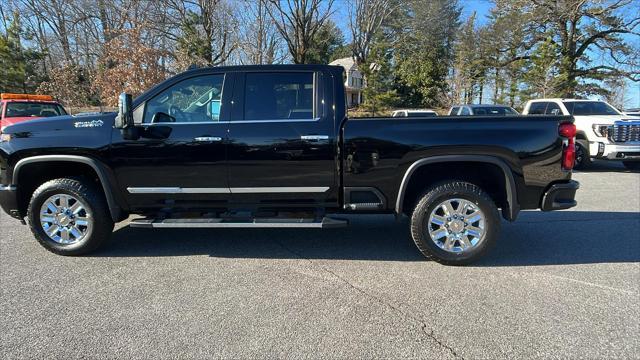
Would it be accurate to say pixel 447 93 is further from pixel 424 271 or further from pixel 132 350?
pixel 132 350

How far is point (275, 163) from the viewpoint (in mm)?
4121

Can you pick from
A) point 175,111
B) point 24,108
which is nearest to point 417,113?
point 175,111

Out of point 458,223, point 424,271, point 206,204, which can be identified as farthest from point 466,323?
point 206,204

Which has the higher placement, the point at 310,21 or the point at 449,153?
the point at 310,21

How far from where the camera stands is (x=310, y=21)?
2677cm

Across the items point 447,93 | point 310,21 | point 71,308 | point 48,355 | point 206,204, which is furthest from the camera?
point 447,93

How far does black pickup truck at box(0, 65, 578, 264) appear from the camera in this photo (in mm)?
4008

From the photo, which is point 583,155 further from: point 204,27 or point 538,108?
point 204,27

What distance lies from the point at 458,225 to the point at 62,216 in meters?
4.25

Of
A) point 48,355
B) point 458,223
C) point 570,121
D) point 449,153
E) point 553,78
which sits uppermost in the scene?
point 553,78

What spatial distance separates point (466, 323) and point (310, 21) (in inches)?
1045

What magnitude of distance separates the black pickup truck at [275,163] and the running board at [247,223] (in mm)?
17

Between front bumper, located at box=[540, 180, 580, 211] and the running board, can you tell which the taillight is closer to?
front bumper, located at box=[540, 180, 580, 211]

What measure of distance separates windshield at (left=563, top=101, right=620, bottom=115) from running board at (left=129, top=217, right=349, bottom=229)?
10922 mm
